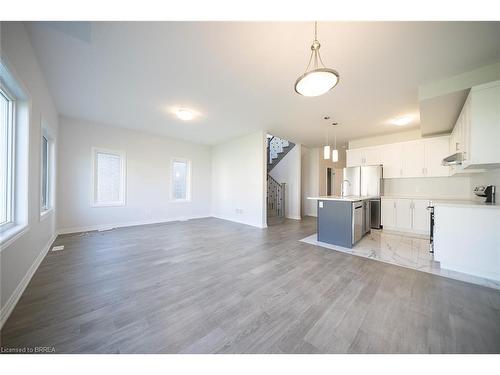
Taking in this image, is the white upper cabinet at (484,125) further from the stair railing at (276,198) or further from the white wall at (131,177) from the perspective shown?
the white wall at (131,177)

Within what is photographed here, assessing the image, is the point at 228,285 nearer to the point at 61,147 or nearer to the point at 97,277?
the point at 97,277

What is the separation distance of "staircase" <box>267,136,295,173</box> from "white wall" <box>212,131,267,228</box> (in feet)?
7.63

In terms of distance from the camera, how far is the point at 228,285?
207 cm

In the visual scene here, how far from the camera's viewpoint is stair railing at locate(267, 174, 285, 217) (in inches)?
283

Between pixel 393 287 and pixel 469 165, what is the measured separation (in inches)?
79.4

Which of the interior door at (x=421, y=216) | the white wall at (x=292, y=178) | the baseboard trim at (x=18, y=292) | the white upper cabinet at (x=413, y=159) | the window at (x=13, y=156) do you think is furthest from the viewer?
the white wall at (x=292, y=178)

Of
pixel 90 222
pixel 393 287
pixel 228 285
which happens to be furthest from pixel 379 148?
pixel 90 222

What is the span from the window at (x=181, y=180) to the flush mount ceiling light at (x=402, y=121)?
6222mm

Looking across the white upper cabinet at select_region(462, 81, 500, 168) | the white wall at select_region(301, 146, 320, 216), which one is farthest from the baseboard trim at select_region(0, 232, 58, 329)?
the white wall at select_region(301, 146, 320, 216)

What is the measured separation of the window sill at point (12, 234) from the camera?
1551 mm

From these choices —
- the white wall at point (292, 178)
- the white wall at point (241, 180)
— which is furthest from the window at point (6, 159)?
the white wall at point (292, 178)

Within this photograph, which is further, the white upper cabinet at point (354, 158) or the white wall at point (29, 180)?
the white upper cabinet at point (354, 158)

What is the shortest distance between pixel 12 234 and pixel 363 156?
7108 millimetres

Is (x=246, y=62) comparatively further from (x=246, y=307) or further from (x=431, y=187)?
(x=431, y=187)
